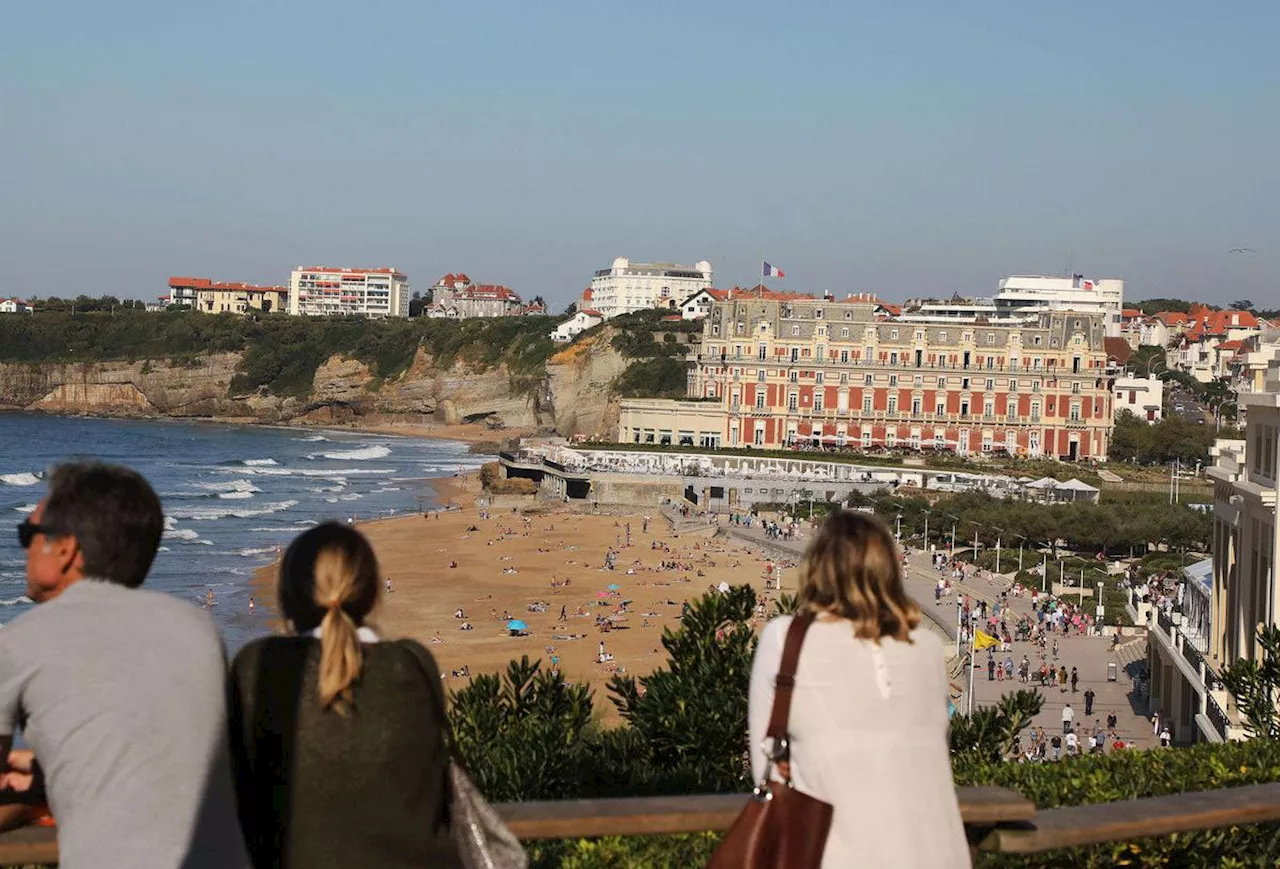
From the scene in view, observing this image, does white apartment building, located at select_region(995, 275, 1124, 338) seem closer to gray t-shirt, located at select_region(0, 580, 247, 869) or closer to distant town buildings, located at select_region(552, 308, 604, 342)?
distant town buildings, located at select_region(552, 308, 604, 342)

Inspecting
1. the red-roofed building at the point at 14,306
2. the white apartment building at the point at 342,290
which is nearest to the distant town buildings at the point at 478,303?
the white apartment building at the point at 342,290

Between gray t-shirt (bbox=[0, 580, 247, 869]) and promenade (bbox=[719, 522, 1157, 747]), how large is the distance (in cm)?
1561

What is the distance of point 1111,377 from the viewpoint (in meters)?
70.1

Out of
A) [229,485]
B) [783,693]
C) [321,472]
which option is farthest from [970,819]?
[321,472]

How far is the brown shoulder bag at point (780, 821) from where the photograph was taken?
3.56 m

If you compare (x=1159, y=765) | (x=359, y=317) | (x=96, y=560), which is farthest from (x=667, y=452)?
(x=359, y=317)

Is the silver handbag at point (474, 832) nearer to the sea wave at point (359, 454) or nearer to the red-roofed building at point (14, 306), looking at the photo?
the sea wave at point (359, 454)

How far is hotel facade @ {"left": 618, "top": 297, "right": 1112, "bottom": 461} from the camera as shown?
69438 mm

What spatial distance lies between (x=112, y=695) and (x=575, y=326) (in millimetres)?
116717

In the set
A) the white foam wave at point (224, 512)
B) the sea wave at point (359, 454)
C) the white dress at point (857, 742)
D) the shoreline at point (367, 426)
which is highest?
the white dress at point (857, 742)

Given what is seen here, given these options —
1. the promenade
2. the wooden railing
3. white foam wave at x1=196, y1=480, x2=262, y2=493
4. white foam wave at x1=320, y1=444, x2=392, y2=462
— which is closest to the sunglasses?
the wooden railing

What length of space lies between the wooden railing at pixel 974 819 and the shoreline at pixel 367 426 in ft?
319

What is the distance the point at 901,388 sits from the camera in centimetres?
7000

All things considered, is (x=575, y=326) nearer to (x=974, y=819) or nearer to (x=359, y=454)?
(x=359, y=454)
